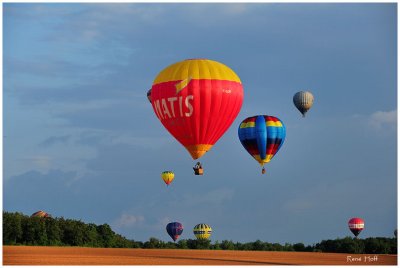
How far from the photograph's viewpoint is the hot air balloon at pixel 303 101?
75.9 meters

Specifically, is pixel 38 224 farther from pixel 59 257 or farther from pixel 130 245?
pixel 59 257

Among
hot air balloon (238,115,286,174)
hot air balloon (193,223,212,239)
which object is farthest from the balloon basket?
hot air balloon (193,223,212,239)

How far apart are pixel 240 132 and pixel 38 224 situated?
19.7 meters

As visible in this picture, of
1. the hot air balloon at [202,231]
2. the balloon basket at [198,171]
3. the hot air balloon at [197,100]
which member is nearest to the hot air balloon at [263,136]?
the hot air balloon at [197,100]

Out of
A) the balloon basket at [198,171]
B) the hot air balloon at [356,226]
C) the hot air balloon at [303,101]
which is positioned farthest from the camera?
the hot air balloon at [356,226]

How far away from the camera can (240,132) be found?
69250mm

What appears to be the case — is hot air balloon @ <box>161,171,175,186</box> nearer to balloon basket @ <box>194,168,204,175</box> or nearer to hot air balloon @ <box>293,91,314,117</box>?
hot air balloon @ <box>293,91,314,117</box>

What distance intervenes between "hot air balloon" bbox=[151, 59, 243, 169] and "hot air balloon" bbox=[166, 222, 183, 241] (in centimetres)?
2834

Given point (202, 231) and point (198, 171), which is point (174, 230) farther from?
point (198, 171)

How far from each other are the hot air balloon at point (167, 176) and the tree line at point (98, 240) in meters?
12.6

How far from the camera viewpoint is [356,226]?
8019 centimetres

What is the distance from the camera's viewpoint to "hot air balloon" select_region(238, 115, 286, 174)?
6725cm

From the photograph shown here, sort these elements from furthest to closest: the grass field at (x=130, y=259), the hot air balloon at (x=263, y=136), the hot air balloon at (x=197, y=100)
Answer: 1. the hot air balloon at (x=263, y=136)
2. the hot air balloon at (x=197, y=100)
3. the grass field at (x=130, y=259)

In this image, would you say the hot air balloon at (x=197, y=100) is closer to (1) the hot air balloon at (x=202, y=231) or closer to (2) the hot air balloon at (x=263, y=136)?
(2) the hot air balloon at (x=263, y=136)
